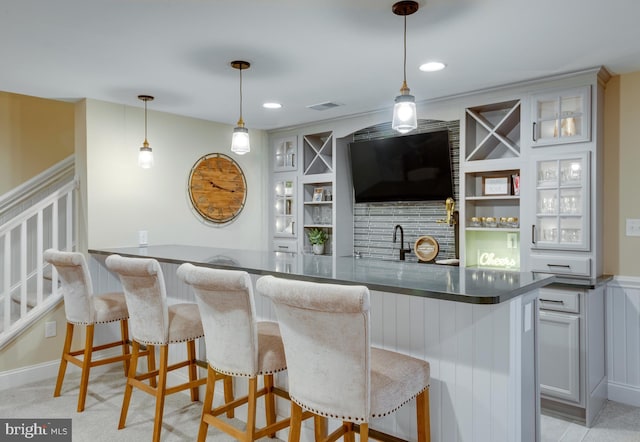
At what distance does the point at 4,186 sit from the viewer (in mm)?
4473

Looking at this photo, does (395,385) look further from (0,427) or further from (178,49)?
(0,427)

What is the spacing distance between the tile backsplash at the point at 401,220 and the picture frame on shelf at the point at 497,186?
381mm

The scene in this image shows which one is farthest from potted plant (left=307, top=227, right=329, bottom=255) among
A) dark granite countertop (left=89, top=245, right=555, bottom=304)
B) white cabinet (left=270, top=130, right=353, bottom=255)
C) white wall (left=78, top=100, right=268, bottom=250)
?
dark granite countertop (left=89, top=245, right=555, bottom=304)

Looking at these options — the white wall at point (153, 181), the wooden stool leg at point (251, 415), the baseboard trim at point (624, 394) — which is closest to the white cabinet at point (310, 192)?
the white wall at point (153, 181)

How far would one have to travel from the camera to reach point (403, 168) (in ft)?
14.5

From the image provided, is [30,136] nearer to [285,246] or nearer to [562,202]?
[285,246]

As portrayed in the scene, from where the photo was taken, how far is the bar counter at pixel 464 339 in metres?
1.76

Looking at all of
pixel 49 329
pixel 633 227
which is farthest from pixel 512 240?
pixel 49 329

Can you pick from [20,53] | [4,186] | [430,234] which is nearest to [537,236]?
[430,234]

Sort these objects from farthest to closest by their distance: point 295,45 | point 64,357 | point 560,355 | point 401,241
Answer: point 401,241, point 64,357, point 560,355, point 295,45

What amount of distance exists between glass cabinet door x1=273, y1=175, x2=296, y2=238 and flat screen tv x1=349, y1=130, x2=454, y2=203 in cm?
76

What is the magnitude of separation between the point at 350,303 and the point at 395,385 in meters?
0.43

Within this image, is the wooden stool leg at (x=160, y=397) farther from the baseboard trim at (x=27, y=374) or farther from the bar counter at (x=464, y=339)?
the baseboard trim at (x=27, y=374)

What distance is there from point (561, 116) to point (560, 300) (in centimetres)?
131
